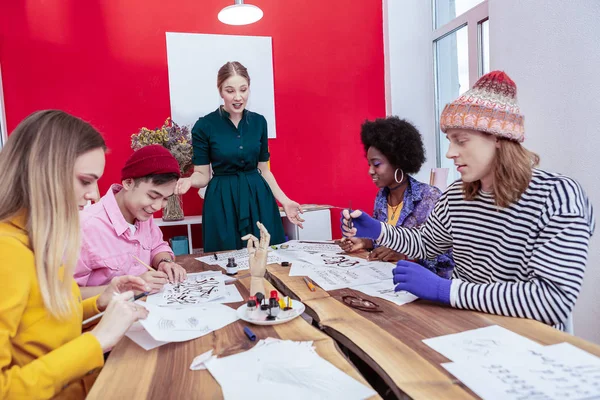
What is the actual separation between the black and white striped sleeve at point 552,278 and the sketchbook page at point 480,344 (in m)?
0.11

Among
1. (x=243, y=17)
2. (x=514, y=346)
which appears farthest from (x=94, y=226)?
(x=243, y=17)

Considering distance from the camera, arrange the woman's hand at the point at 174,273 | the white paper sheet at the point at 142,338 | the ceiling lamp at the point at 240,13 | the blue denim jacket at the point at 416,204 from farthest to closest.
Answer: the ceiling lamp at the point at 240,13, the blue denim jacket at the point at 416,204, the woman's hand at the point at 174,273, the white paper sheet at the point at 142,338

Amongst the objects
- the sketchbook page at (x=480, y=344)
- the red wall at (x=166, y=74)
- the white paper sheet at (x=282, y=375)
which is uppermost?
the red wall at (x=166, y=74)

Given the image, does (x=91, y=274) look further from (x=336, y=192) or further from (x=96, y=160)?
(x=336, y=192)

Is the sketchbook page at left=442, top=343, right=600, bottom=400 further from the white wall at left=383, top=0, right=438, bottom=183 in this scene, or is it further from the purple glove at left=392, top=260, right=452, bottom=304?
the white wall at left=383, top=0, right=438, bottom=183

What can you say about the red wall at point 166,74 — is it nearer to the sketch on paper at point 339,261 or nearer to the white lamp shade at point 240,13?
the white lamp shade at point 240,13

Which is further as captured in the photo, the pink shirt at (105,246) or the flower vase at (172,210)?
the flower vase at (172,210)

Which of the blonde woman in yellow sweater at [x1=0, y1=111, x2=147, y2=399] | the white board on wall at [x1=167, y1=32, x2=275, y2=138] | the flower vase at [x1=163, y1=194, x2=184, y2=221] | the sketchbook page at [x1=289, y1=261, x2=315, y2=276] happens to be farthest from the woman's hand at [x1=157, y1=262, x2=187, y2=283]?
the white board on wall at [x1=167, y1=32, x2=275, y2=138]

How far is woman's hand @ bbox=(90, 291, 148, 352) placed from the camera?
848 mm

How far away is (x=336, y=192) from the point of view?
11.8ft

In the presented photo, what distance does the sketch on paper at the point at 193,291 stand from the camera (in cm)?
123

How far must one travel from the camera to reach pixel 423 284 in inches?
42.8

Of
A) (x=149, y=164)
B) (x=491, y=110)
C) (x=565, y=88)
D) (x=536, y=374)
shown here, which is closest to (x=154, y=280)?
(x=149, y=164)

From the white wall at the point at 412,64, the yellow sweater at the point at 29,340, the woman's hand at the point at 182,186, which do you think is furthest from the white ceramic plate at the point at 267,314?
the white wall at the point at 412,64
